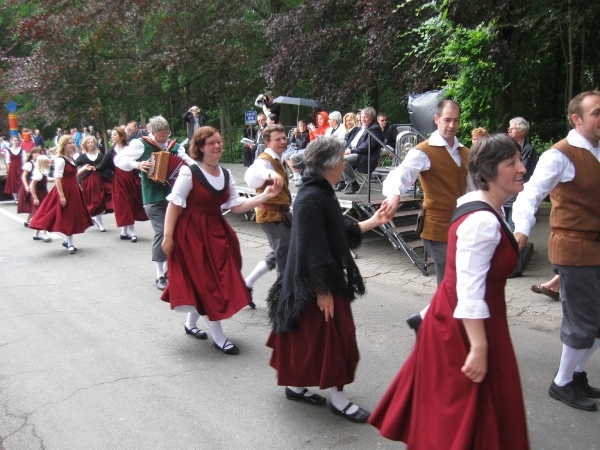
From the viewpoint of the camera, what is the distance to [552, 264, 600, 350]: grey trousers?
3.67 m

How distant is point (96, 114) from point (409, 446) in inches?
865

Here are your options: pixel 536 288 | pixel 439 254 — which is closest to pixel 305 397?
pixel 439 254

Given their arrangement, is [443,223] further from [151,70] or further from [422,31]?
[151,70]

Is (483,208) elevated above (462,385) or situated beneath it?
elevated above

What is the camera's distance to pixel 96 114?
2241cm

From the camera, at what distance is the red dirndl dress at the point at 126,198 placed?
9.95 meters

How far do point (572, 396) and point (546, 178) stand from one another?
1455 millimetres

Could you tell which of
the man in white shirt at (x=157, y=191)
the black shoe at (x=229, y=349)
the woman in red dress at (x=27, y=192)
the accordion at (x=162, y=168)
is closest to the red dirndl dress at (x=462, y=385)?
the black shoe at (x=229, y=349)

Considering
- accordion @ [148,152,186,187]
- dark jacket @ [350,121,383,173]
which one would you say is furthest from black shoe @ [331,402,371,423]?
dark jacket @ [350,121,383,173]

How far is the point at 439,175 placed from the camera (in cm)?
455

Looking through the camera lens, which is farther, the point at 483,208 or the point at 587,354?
the point at 587,354

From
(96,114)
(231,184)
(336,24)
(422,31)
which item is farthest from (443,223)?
(96,114)

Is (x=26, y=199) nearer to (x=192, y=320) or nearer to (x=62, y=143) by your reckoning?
(x=62, y=143)

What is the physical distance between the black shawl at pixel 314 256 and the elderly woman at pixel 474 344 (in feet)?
2.82
